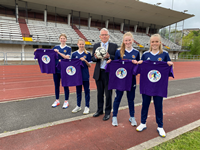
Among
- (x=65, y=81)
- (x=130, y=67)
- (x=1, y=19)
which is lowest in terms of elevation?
(x=65, y=81)

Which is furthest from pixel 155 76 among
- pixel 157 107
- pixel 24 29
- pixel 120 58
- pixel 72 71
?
pixel 24 29

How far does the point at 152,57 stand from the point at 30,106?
408 centimetres

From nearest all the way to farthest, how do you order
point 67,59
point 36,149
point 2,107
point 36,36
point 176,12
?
point 36,149
point 67,59
point 2,107
point 36,36
point 176,12

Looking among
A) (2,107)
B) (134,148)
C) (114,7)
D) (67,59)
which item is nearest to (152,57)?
(134,148)

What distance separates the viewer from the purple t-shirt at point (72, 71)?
12.8 ft

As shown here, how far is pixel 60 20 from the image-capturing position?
30.4 meters

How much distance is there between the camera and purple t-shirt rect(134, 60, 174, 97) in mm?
2857

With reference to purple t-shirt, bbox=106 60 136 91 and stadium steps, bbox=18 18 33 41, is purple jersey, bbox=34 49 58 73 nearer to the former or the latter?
purple t-shirt, bbox=106 60 136 91

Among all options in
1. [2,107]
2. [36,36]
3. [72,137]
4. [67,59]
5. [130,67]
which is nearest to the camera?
[72,137]

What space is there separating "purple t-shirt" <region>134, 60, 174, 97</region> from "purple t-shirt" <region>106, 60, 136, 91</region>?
0.25 m

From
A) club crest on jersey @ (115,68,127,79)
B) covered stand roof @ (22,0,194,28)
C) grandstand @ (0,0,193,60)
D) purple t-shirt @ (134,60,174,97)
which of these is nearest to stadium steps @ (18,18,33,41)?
grandstand @ (0,0,193,60)

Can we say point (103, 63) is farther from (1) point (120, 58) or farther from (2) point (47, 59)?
(2) point (47, 59)

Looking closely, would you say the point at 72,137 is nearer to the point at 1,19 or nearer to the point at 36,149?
the point at 36,149

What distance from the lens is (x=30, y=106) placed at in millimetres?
4574
